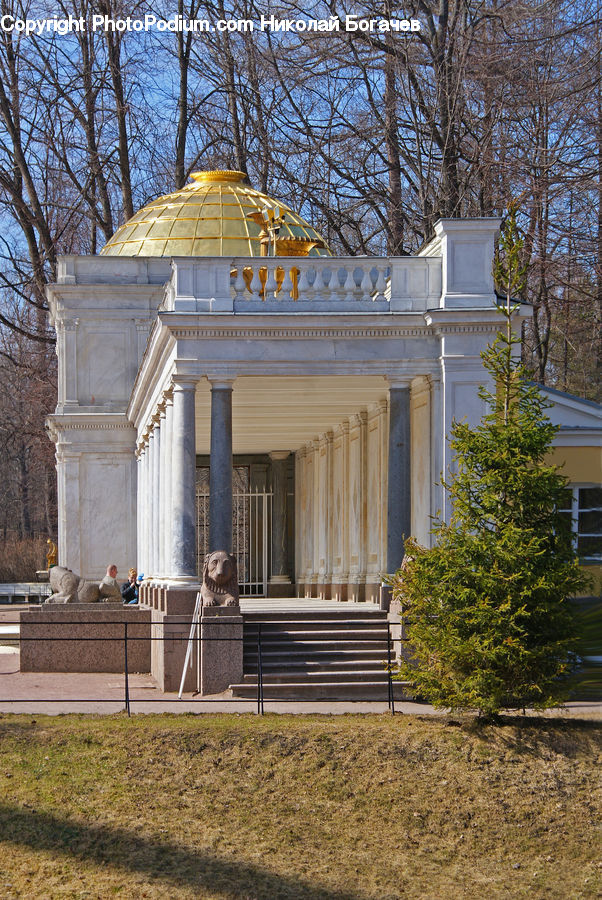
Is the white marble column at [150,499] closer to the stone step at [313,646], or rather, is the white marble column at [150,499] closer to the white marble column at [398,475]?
the stone step at [313,646]

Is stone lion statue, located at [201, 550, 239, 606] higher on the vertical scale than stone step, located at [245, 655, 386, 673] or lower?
higher

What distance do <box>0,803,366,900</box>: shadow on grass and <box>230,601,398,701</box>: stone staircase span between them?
5294 mm

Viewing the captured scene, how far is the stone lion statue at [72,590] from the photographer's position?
23.0m

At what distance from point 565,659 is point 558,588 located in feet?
3.24

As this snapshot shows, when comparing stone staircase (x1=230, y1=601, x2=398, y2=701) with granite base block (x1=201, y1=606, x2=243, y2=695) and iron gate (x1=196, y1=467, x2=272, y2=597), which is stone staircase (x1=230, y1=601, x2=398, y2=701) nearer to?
granite base block (x1=201, y1=606, x2=243, y2=695)

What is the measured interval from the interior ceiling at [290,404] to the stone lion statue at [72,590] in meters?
3.54

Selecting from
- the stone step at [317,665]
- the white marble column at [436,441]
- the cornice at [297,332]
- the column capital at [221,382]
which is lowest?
the stone step at [317,665]

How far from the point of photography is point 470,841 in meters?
12.6

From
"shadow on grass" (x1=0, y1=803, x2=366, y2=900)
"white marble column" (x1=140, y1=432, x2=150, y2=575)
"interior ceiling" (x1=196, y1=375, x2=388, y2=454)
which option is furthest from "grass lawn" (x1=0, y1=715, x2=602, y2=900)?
"white marble column" (x1=140, y1=432, x2=150, y2=575)

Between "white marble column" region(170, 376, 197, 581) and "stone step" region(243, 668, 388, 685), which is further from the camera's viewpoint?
"white marble column" region(170, 376, 197, 581)

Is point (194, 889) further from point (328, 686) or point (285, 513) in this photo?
point (285, 513)

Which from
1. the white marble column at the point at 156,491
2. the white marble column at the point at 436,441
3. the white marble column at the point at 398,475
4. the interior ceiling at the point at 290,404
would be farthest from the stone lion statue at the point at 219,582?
the white marble column at the point at 156,491

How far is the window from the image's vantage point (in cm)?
2289

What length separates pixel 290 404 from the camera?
76.7 ft
